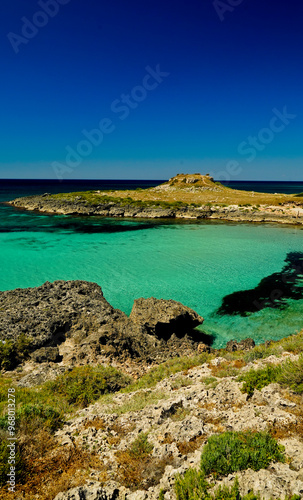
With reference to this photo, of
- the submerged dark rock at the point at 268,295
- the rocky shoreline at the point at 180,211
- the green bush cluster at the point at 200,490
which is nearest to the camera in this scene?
the green bush cluster at the point at 200,490

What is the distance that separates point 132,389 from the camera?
8.66 m

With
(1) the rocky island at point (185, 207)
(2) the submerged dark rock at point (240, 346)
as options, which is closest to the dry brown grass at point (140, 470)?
(2) the submerged dark rock at point (240, 346)

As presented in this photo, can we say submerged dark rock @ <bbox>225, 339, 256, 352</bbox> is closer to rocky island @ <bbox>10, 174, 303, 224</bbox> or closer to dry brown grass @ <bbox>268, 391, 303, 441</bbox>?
dry brown grass @ <bbox>268, 391, 303, 441</bbox>

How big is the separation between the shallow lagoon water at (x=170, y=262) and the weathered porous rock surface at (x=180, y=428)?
842 cm

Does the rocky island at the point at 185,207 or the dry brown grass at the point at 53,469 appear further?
the rocky island at the point at 185,207

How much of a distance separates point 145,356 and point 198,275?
14.5 metres

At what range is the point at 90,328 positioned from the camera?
42.8 ft

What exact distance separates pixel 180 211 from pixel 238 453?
217 feet

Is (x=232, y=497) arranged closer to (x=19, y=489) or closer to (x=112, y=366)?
(x=19, y=489)

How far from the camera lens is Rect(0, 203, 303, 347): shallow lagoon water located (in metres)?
18.1

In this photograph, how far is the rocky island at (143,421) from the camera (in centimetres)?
446

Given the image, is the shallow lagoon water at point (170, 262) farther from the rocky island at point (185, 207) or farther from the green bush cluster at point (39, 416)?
the green bush cluster at point (39, 416)

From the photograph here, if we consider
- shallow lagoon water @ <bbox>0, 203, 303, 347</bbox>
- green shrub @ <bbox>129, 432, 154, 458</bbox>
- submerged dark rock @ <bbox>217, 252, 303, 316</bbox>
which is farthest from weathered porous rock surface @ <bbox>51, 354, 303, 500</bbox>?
submerged dark rock @ <bbox>217, 252, 303, 316</bbox>

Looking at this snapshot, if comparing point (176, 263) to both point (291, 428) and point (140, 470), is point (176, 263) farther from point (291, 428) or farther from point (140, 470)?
point (140, 470)
